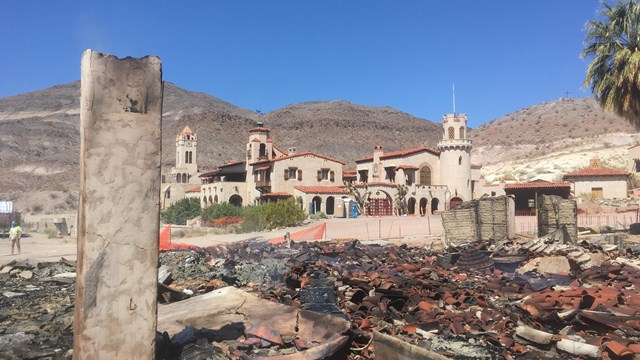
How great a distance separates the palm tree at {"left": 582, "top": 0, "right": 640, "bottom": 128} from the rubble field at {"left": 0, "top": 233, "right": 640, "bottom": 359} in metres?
12.9

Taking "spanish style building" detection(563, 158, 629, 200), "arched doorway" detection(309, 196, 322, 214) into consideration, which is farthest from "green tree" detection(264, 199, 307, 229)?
"spanish style building" detection(563, 158, 629, 200)

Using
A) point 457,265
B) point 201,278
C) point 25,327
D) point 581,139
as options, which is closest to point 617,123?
point 581,139

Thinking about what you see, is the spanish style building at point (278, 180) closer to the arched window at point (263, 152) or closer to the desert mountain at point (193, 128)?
the arched window at point (263, 152)

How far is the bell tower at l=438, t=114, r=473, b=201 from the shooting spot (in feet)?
163

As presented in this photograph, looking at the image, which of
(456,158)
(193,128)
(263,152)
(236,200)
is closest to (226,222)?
(236,200)

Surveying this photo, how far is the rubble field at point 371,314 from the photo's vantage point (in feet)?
19.6

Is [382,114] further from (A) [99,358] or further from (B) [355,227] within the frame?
(A) [99,358]

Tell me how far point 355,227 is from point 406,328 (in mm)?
20976

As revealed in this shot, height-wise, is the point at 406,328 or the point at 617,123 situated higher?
the point at 617,123

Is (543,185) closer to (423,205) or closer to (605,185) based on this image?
(605,185)

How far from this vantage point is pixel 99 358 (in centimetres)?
467

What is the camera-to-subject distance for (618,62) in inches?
898

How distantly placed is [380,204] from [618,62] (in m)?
26.5

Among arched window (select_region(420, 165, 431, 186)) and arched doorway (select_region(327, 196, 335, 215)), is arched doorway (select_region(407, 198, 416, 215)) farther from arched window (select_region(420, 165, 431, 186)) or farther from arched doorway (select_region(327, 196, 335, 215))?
arched doorway (select_region(327, 196, 335, 215))
